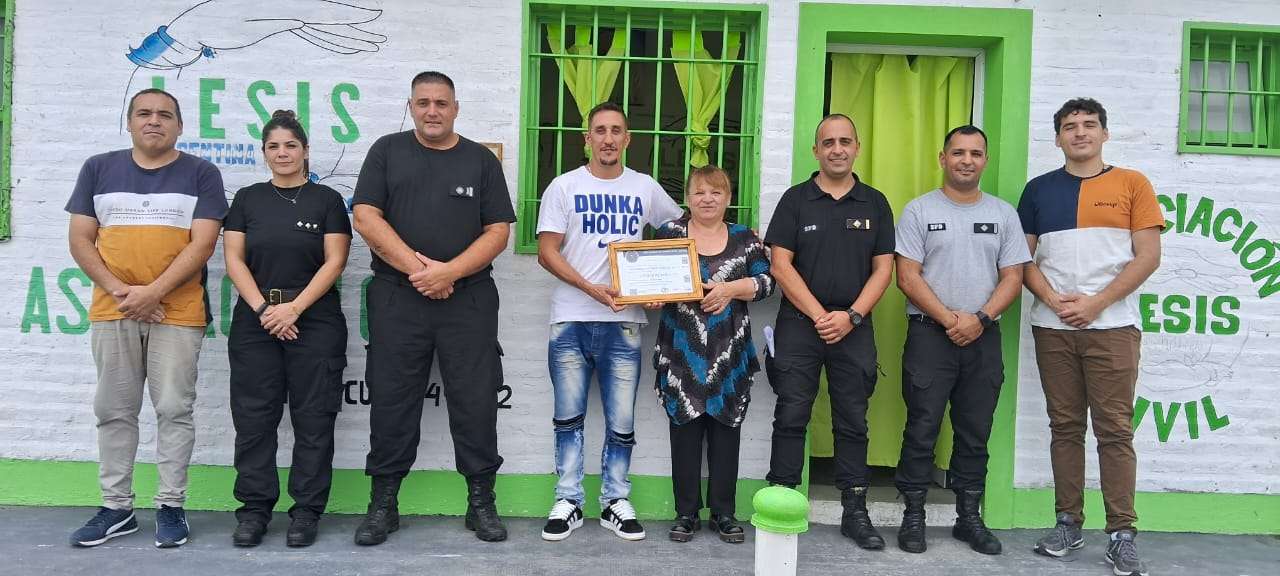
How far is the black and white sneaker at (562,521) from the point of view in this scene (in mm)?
4316

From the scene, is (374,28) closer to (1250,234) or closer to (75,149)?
(75,149)

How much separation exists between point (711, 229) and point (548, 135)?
114 centimetres

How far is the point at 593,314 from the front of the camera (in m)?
4.31

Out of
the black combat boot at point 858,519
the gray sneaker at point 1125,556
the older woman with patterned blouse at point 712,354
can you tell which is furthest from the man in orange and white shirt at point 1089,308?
the older woman with patterned blouse at point 712,354

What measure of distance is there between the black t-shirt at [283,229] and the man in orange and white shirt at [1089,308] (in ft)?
11.3

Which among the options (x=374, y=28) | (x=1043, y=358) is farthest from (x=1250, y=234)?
(x=374, y=28)

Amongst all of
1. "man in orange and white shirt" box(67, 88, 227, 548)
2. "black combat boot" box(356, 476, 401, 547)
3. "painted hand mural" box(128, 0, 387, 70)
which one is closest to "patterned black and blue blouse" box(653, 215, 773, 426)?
"black combat boot" box(356, 476, 401, 547)

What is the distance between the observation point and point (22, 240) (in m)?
4.62

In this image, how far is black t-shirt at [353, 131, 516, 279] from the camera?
4.11 m

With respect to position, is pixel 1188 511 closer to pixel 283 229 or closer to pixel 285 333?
pixel 285 333

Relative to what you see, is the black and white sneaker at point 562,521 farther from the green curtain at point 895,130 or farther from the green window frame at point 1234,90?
the green window frame at point 1234,90

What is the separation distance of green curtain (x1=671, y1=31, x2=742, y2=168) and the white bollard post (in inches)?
102

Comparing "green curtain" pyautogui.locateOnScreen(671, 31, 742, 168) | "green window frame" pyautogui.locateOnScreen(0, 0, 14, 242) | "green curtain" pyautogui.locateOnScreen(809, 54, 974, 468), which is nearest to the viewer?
"green window frame" pyautogui.locateOnScreen(0, 0, 14, 242)

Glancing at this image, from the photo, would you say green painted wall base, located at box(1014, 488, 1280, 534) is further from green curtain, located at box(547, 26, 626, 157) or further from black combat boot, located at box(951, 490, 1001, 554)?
green curtain, located at box(547, 26, 626, 157)
